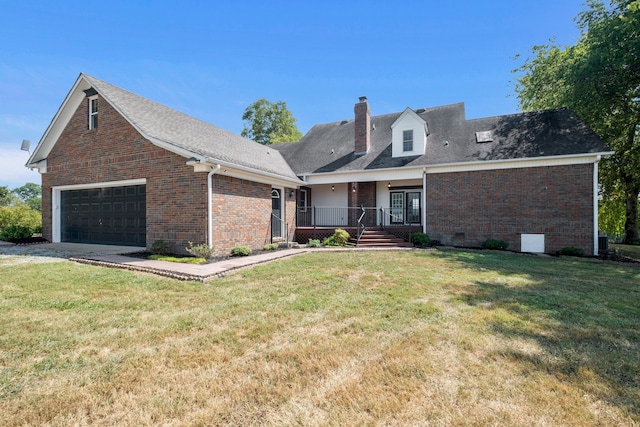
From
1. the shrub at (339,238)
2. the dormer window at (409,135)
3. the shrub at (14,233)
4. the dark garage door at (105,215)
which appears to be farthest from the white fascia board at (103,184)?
the dormer window at (409,135)

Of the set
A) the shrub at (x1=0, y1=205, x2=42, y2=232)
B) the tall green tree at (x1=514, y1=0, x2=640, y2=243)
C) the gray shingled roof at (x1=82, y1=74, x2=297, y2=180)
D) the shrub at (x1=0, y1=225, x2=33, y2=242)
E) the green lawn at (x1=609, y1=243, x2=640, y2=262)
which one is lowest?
the green lawn at (x1=609, y1=243, x2=640, y2=262)

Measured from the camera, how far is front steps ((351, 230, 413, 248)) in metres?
12.8

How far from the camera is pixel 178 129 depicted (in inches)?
452

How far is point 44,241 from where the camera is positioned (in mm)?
13133

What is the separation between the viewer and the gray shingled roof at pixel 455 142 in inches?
485

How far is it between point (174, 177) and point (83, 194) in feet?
19.4

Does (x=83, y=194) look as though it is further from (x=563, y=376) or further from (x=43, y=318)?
(x=563, y=376)

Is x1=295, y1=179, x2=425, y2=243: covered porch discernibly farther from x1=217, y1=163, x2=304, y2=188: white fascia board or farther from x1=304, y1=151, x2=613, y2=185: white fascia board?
x1=217, y1=163, x2=304, y2=188: white fascia board

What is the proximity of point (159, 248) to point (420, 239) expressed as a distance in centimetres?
1002

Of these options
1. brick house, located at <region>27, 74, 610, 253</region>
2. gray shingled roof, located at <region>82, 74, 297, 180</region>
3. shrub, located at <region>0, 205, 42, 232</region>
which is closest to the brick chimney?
brick house, located at <region>27, 74, 610, 253</region>

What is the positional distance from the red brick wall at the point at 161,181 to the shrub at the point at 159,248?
0.27 metres

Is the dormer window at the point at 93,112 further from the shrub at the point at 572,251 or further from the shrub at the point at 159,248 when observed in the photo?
the shrub at the point at 572,251

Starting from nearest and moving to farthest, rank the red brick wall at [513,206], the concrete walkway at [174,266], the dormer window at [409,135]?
the concrete walkway at [174,266], the red brick wall at [513,206], the dormer window at [409,135]

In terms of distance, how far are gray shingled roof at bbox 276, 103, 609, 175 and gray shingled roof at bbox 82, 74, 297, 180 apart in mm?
4315
